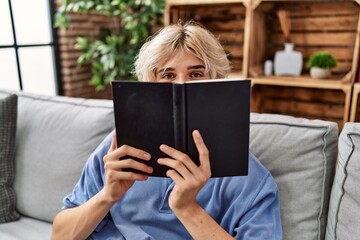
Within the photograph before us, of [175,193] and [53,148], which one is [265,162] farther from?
[53,148]

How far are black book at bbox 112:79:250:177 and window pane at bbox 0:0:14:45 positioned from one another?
2.22m

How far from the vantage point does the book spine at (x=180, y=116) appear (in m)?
0.70

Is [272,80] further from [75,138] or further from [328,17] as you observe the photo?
[75,138]

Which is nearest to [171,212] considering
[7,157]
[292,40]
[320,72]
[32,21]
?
[7,157]

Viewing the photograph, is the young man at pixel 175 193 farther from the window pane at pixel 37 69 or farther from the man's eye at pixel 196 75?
the window pane at pixel 37 69

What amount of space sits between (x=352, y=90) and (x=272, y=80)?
0.47 m

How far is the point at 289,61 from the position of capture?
7.41 ft

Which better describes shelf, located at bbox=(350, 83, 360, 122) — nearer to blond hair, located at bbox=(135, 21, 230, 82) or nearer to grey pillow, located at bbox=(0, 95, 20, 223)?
blond hair, located at bbox=(135, 21, 230, 82)

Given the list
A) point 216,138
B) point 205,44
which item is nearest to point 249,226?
point 216,138

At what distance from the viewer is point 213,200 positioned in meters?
0.91

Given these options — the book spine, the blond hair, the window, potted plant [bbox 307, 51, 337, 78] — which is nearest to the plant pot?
potted plant [bbox 307, 51, 337, 78]

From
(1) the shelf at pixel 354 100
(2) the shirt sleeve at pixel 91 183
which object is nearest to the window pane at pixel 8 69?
(2) the shirt sleeve at pixel 91 183

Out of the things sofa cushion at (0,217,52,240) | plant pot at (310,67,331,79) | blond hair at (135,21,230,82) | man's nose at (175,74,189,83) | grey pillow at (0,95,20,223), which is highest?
blond hair at (135,21,230,82)

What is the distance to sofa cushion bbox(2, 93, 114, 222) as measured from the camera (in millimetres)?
1357
